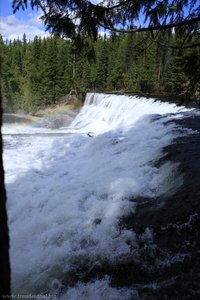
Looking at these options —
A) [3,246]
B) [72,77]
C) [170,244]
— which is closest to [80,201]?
[170,244]

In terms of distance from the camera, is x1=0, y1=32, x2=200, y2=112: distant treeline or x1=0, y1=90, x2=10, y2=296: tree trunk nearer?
x1=0, y1=90, x2=10, y2=296: tree trunk

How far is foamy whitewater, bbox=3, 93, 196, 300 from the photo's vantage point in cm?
502

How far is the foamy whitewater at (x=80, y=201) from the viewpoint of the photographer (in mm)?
5016

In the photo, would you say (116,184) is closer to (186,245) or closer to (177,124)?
(186,245)

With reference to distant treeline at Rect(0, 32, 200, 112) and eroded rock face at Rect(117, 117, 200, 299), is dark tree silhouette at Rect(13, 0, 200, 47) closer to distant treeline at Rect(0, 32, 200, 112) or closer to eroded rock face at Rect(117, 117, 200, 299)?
eroded rock face at Rect(117, 117, 200, 299)

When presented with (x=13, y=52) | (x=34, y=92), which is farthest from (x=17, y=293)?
(x=13, y=52)

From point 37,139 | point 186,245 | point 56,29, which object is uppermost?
point 56,29

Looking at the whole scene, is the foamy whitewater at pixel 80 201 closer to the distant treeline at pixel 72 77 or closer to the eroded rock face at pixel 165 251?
the eroded rock face at pixel 165 251

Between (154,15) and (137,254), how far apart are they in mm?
3462

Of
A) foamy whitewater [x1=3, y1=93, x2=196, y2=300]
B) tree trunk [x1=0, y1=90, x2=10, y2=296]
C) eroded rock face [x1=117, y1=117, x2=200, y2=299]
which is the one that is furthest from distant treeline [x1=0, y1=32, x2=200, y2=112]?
tree trunk [x1=0, y1=90, x2=10, y2=296]

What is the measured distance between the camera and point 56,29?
181 inches

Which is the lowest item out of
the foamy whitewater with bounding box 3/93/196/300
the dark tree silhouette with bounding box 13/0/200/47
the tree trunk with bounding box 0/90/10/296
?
the foamy whitewater with bounding box 3/93/196/300

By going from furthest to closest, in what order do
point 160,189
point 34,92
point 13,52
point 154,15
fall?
1. point 13,52
2. point 34,92
3. point 160,189
4. point 154,15

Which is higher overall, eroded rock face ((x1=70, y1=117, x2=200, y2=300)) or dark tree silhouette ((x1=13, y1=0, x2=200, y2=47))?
dark tree silhouette ((x1=13, y1=0, x2=200, y2=47))
